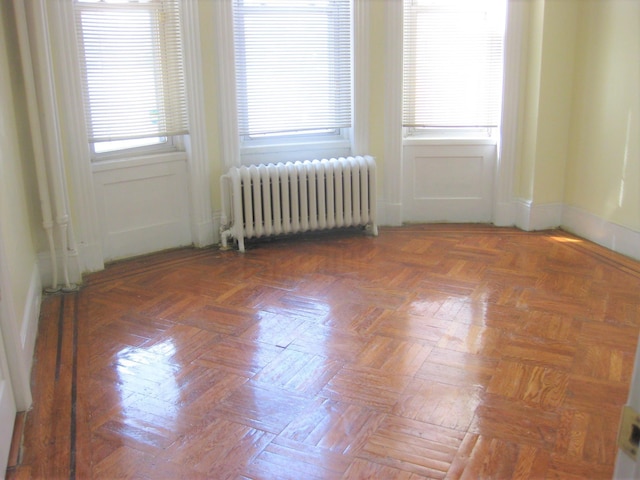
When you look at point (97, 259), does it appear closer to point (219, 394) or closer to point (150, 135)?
point (150, 135)

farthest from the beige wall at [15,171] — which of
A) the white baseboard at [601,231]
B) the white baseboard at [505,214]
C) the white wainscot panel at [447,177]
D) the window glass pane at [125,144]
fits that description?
the white baseboard at [601,231]

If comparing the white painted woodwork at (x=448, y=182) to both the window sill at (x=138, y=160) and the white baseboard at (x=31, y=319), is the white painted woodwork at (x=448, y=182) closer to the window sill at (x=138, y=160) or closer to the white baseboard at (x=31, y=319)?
the window sill at (x=138, y=160)

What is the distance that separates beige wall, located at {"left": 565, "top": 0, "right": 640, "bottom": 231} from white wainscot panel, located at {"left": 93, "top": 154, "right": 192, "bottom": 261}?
10.2 ft

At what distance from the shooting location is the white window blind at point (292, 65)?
5.07 metres

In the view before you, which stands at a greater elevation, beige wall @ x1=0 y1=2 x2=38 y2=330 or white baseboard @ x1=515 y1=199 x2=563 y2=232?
beige wall @ x1=0 y1=2 x2=38 y2=330

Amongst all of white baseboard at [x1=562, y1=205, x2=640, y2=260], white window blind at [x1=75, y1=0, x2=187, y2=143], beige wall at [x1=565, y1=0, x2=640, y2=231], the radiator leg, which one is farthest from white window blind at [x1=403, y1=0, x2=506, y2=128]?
white window blind at [x1=75, y1=0, x2=187, y2=143]

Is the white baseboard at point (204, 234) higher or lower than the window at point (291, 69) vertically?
lower

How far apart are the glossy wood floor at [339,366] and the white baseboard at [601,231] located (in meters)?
0.12

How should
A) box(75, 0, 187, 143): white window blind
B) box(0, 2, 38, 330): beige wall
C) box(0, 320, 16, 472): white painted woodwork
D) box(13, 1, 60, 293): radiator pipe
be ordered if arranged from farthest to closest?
box(75, 0, 187, 143): white window blind < box(13, 1, 60, 293): radiator pipe < box(0, 2, 38, 330): beige wall < box(0, 320, 16, 472): white painted woodwork

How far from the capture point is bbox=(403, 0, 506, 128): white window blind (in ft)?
17.5

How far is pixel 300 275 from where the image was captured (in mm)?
4562

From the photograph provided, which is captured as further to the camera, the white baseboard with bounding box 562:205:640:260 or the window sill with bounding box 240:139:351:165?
the window sill with bounding box 240:139:351:165

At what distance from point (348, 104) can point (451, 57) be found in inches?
36.2

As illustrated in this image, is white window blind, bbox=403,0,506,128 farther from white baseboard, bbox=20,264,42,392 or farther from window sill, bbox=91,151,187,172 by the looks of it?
white baseboard, bbox=20,264,42,392
